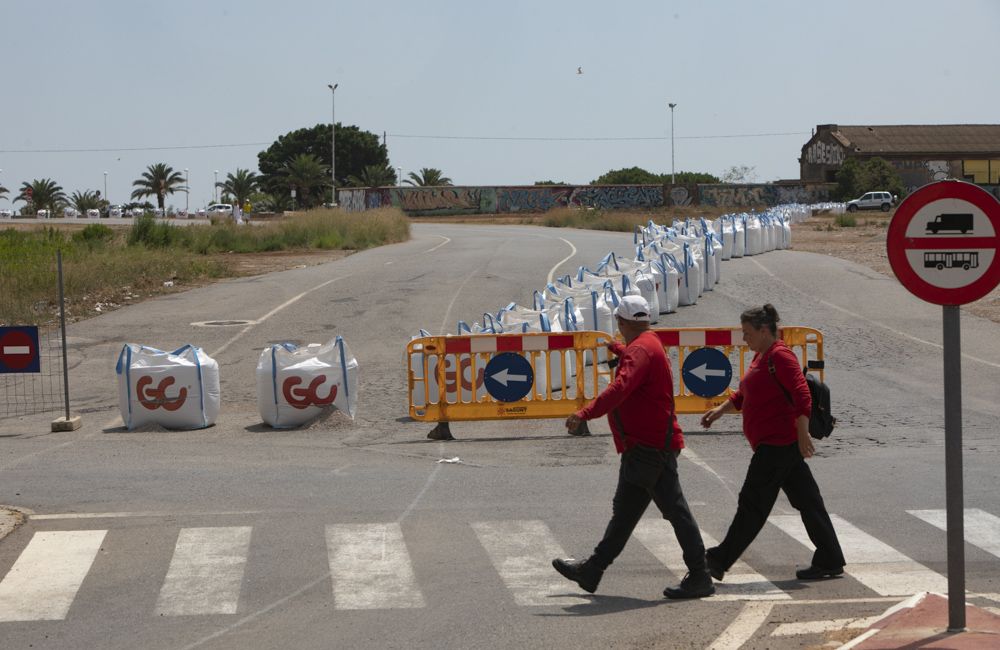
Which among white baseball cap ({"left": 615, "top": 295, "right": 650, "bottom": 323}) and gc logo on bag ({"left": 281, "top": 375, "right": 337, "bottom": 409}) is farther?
gc logo on bag ({"left": 281, "top": 375, "right": 337, "bottom": 409})

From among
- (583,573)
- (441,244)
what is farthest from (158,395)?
(441,244)

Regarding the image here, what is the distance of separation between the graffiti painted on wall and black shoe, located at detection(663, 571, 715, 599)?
99161mm

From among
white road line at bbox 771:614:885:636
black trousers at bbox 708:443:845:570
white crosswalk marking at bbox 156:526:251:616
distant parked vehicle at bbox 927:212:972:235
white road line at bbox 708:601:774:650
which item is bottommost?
white road line at bbox 708:601:774:650

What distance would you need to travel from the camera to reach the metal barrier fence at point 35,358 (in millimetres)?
13938

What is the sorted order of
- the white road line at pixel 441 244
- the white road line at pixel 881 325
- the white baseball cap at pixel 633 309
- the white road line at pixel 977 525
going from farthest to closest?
the white road line at pixel 441 244, the white road line at pixel 881 325, the white road line at pixel 977 525, the white baseball cap at pixel 633 309

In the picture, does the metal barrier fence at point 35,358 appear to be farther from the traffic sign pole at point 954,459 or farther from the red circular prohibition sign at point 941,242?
the traffic sign pole at point 954,459

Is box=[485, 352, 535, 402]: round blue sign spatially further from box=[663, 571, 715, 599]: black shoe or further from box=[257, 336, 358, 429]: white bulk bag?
box=[663, 571, 715, 599]: black shoe

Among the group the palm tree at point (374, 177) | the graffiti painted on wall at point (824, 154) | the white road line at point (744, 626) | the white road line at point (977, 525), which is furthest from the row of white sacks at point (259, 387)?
the palm tree at point (374, 177)

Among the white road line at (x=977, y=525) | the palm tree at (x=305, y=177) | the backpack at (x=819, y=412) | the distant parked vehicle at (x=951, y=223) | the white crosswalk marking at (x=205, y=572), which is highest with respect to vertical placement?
the palm tree at (x=305, y=177)

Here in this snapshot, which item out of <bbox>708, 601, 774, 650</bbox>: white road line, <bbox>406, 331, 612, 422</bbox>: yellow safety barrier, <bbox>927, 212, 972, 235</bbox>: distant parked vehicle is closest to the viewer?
<bbox>927, 212, 972, 235</bbox>: distant parked vehicle

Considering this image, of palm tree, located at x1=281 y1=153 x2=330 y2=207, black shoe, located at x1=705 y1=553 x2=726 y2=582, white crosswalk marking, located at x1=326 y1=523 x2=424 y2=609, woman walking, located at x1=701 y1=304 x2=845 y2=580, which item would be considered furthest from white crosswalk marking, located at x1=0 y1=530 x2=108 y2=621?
palm tree, located at x1=281 y1=153 x2=330 y2=207

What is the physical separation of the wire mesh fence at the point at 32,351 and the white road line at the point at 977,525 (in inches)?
376

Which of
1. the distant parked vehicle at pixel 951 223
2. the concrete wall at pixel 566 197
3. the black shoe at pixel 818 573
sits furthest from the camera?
the concrete wall at pixel 566 197

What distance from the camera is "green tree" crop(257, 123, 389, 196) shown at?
125250 millimetres
